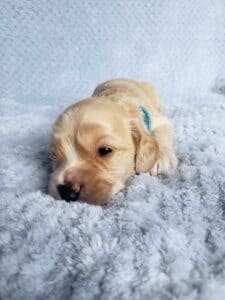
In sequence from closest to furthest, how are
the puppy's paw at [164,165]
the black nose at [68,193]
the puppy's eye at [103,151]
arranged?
the black nose at [68,193], the puppy's eye at [103,151], the puppy's paw at [164,165]

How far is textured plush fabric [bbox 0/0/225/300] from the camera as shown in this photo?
1.16 meters

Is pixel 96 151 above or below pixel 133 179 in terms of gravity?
above

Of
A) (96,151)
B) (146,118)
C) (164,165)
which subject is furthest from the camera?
(146,118)

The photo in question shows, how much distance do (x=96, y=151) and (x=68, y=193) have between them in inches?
8.6

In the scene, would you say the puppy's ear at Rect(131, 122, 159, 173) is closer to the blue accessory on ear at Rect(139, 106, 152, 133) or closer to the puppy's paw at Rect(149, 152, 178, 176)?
the puppy's paw at Rect(149, 152, 178, 176)

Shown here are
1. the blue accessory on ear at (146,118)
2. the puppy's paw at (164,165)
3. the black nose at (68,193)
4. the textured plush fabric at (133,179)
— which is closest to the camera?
the textured plush fabric at (133,179)

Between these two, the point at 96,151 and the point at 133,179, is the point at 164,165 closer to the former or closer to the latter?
the point at 133,179

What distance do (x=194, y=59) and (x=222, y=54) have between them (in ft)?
0.82

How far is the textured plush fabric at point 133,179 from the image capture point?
116cm

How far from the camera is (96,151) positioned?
5.55 ft

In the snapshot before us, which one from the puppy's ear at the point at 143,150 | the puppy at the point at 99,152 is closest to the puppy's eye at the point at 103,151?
the puppy at the point at 99,152

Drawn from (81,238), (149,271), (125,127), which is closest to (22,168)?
(125,127)

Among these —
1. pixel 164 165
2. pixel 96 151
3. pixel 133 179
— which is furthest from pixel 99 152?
pixel 164 165

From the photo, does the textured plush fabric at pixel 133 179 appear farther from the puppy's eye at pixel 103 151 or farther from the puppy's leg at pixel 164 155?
the puppy's eye at pixel 103 151
